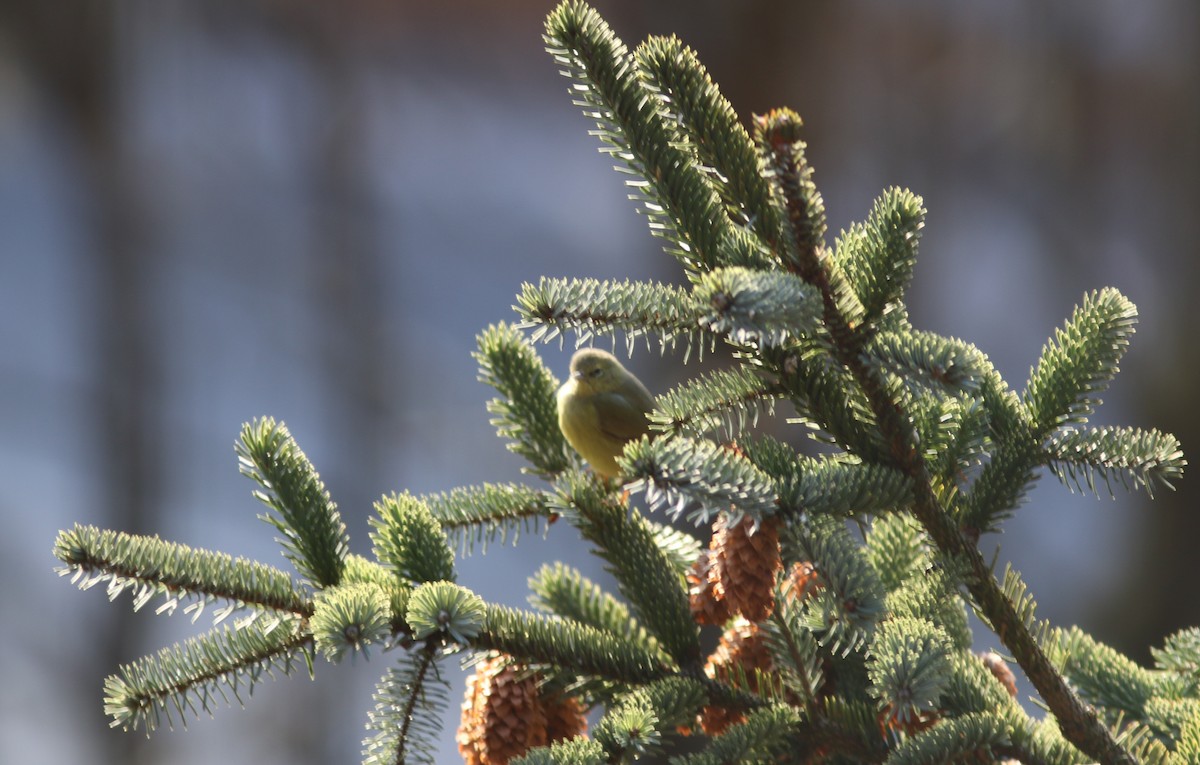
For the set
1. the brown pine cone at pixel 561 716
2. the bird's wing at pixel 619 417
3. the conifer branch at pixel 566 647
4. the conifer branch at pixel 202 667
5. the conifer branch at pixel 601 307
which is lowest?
the brown pine cone at pixel 561 716

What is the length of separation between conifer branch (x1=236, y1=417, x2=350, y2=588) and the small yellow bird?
196mm

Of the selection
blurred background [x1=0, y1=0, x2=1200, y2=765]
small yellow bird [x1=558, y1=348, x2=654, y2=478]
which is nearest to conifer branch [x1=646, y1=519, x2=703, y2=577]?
small yellow bird [x1=558, y1=348, x2=654, y2=478]

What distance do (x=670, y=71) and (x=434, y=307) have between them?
3652 millimetres

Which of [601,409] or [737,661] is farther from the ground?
[601,409]

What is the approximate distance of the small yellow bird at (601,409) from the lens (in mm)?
769

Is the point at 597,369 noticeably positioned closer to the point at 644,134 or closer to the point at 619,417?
the point at 619,417

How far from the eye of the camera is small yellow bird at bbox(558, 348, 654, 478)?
769 millimetres

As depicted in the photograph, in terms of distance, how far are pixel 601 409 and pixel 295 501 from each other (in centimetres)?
29

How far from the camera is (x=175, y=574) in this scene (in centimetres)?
54

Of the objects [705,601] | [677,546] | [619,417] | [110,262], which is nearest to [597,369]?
[619,417]

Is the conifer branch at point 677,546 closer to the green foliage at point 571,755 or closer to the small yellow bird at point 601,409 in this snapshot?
the small yellow bird at point 601,409

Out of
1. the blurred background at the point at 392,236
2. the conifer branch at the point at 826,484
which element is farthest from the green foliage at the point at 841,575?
the blurred background at the point at 392,236

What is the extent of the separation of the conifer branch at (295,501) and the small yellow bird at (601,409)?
7.7 inches

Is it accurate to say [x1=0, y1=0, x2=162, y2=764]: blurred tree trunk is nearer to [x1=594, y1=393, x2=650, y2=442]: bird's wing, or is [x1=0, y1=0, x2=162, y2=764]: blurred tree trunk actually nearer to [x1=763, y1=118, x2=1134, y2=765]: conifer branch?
[x1=594, y1=393, x2=650, y2=442]: bird's wing
